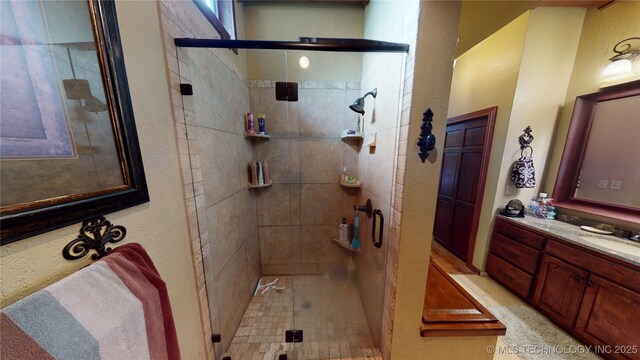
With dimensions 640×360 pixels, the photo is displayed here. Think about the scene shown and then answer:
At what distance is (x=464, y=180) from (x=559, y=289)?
52.4 inches

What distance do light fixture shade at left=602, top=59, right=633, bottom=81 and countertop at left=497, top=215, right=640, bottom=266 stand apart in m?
1.40

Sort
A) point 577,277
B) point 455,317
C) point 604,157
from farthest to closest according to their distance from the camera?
1. point 604,157
2. point 577,277
3. point 455,317

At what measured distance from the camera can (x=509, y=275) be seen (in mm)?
2006

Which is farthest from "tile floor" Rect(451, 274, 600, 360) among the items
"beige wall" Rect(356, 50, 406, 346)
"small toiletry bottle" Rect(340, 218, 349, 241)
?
"small toiletry bottle" Rect(340, 218, 349, 241)

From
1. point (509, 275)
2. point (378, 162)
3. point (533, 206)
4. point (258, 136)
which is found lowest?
point (509, 275)

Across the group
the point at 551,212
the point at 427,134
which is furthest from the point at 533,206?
the point at 427,134

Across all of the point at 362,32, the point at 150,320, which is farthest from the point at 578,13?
the point at 150,320

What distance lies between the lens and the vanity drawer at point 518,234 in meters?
1.76

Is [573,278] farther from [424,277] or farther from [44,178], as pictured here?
[44,178]

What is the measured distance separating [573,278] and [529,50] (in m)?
2.17

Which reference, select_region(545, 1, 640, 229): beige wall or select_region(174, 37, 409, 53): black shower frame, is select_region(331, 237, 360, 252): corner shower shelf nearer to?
select_region(174, 37, 409, 53): black shower frame

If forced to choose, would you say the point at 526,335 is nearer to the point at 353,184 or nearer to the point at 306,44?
the point at 353,184

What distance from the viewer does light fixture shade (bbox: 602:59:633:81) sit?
157cm

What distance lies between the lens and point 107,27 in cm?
59
